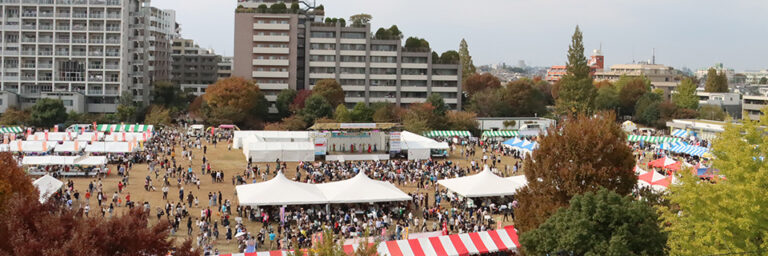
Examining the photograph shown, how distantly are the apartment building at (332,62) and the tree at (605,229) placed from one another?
51693mm

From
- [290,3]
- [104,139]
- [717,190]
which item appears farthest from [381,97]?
[717,190]

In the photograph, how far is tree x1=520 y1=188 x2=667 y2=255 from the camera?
1316cm

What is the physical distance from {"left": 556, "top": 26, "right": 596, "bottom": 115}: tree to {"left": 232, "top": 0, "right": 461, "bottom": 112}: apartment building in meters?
11.2

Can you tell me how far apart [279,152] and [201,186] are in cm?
795

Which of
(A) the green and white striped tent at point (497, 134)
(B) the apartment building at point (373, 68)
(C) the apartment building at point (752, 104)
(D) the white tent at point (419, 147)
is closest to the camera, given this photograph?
(D) the white tent at point (419, 147)

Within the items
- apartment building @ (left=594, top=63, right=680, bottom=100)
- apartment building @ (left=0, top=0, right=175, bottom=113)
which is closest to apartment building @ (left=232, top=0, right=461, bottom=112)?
apartment building @ (left=0, top=0, right=175, bottom=113)

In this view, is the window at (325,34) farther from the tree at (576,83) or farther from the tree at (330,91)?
the tree at (576,83)

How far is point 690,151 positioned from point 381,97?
3312cm

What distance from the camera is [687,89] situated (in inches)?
2783

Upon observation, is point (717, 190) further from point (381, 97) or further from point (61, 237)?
point (381, 97)

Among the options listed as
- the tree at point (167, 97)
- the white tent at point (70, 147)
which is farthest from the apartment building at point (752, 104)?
the white tent at point (70, 147)

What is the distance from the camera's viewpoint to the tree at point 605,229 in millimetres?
13164

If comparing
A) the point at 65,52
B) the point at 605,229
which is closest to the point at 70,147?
the point at 65,52

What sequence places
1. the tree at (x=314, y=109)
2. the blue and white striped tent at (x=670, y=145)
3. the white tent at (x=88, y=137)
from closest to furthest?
the white tent at (x=88, y=137)
the blue and white striped tent at (x=670, y=145)
the tree at (x=314, y=109)
